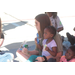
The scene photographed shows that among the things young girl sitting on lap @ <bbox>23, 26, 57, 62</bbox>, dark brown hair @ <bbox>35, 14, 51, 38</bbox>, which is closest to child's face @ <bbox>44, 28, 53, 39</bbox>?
young girl sitting on lap @ <bbox>23, 26, 57, 62</bbox>

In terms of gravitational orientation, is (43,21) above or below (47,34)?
above

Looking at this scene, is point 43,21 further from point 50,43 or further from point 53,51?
point 53,51

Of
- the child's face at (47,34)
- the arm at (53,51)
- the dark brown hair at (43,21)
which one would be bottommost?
the arm at (53,51)

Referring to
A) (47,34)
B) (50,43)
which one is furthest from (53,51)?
(47,34)

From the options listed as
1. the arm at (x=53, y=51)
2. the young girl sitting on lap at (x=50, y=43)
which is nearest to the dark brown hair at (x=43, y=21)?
the young girl sitting on lap at (x=50, y=43)

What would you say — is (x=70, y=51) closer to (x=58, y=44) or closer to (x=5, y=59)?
(x=58, y=44)

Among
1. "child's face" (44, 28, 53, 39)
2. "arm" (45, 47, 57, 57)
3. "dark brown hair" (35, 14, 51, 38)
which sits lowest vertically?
"arm" (45, 47, 57, 57)

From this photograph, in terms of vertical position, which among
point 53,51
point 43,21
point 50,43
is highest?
point 43,21

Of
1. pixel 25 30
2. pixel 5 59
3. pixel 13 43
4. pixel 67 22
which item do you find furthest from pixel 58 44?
pixel 67 22

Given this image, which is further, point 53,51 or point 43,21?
point 43,21

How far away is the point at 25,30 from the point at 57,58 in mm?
3931

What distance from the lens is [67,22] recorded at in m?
7.36

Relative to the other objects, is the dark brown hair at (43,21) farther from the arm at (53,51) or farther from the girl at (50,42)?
the arm at (53,51)

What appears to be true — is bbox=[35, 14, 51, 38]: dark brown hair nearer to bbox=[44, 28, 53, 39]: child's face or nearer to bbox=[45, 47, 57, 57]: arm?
bbox=[44, 28, 53, 39]: child's face
